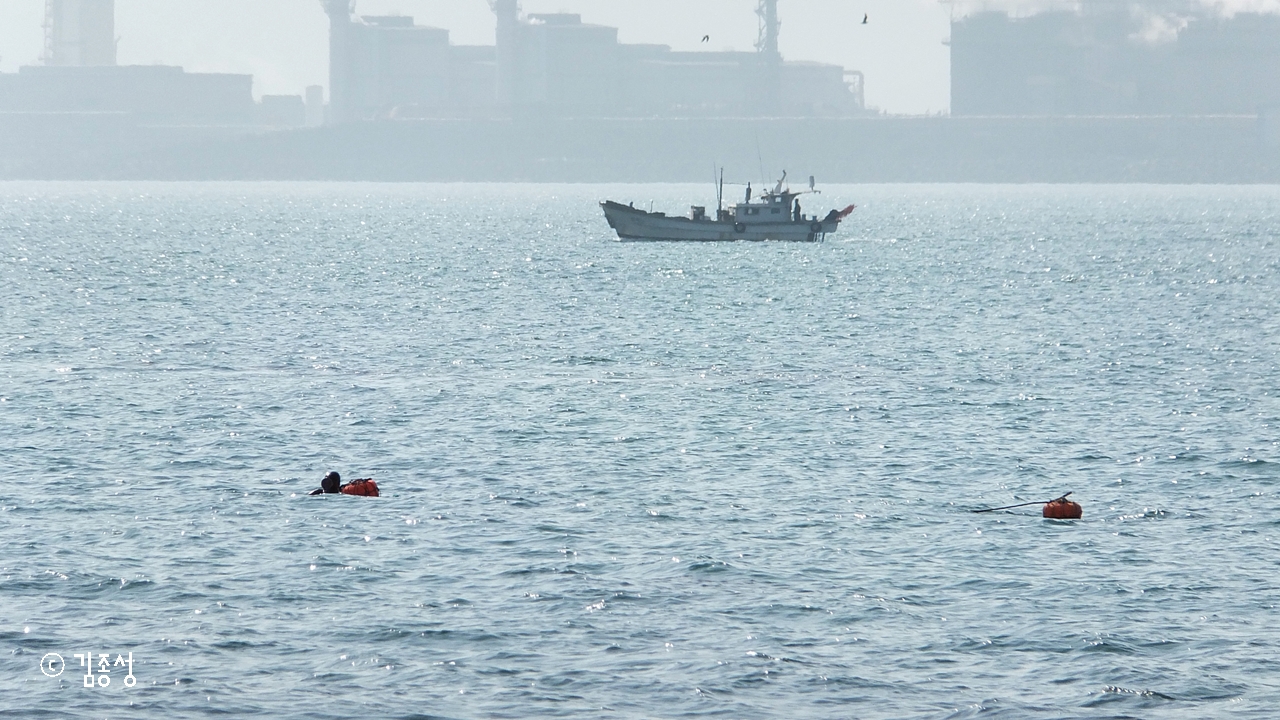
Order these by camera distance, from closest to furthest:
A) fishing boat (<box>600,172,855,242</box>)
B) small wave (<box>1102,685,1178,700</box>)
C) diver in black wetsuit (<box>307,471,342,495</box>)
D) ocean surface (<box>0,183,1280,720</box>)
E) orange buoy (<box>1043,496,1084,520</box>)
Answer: small wave (<box>1102,685,1178,700</box>) → ocean surface (<box>0,183,1280,720</box>) → orange buoy (<box>1043,496,1084,520</box>) → diver in black wetsuit (<box>307,471,342,495</box>) → fishing boat (<box>600,172,855,242</box>)

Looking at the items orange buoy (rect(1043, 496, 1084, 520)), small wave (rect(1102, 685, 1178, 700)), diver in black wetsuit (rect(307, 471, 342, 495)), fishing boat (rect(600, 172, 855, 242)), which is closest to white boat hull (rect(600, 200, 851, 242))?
fishing boat (rect(600, 172, 855, 242))

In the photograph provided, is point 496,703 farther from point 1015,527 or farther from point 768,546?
point 1015,527

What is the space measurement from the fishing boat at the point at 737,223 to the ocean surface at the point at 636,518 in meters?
60.5

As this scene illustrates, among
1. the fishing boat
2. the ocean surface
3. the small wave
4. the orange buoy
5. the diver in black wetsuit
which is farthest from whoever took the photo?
the fishing boat

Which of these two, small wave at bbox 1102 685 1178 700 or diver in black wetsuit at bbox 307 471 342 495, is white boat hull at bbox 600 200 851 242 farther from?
small wave at bbox 1102 685 1178 700

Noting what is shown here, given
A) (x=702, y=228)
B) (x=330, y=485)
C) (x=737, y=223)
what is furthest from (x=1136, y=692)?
(x=702, y=228)

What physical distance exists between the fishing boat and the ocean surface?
6054 centimetres

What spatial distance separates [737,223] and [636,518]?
110 metres

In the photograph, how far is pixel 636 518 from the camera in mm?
37688

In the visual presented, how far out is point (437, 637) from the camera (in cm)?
2794

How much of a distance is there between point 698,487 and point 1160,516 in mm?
10402

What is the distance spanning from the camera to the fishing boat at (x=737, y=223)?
147 metres

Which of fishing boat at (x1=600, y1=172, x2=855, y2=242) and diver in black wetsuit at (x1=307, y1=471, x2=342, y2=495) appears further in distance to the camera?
fishing boat at (x1=600, y1=172, x2=855, y2=242)

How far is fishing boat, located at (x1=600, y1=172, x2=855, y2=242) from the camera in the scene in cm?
14725
